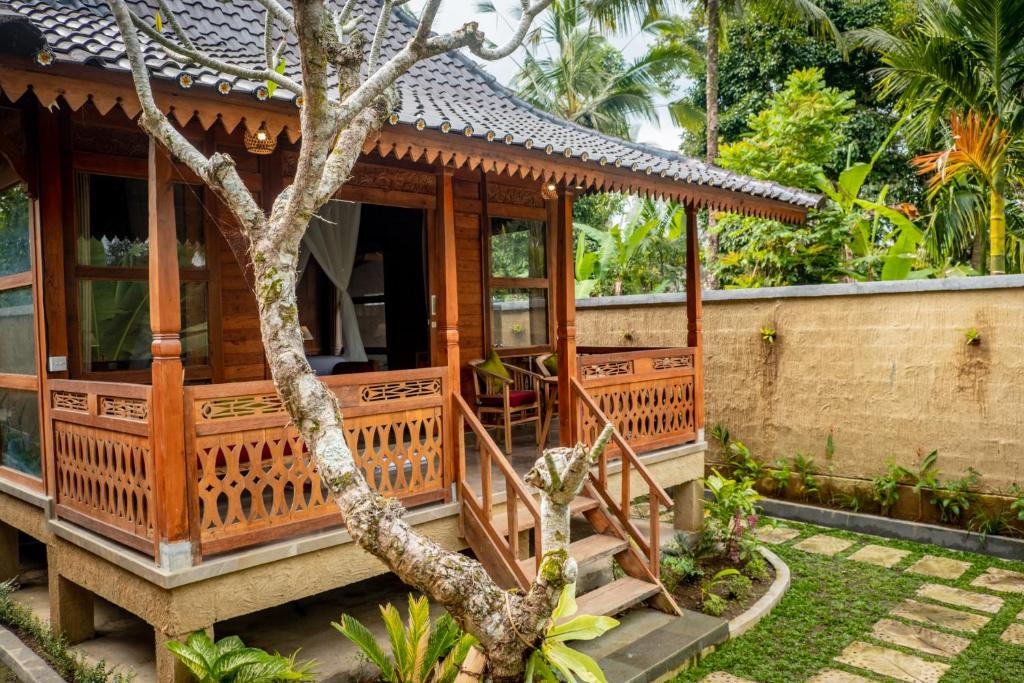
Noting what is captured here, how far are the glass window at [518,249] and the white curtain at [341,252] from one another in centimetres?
158

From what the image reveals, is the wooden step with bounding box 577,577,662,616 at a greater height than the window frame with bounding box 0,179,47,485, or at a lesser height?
lesser

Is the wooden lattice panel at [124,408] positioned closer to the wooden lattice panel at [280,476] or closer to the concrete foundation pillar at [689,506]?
→ the wooden lattice panel at [280,476]

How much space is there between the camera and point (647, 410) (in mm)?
6820

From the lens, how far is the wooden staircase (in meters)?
4.94

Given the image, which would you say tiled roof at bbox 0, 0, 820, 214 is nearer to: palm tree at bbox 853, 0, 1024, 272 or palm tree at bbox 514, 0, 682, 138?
palm tree at bbox 853, 0, 1024, 272

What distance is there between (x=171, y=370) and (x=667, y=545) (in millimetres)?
4733

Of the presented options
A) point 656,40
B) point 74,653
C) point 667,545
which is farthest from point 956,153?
point 656,40

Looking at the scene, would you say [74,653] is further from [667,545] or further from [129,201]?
[667,545]

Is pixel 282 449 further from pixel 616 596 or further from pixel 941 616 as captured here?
pixel 941 616

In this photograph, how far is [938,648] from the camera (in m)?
5.18

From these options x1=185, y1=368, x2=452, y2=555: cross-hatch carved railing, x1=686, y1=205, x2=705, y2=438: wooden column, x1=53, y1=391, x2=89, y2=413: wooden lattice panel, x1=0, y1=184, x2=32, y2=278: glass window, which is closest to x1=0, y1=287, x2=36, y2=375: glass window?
x1=0, y1=184, x2=32, y2=278: glass window

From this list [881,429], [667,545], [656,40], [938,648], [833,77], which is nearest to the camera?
[938,648]

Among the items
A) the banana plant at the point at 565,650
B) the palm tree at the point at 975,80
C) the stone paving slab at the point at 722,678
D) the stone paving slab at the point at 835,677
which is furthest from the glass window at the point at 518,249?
the banana plant at the point at 565,650

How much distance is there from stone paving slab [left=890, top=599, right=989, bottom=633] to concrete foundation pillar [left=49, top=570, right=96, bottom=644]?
19.0 ft
